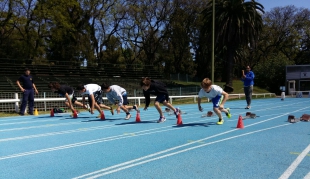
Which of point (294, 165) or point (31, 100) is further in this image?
point (31, 100)

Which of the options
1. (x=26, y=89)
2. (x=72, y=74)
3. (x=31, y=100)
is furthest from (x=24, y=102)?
(x=72, y=74)

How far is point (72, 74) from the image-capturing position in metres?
38.0

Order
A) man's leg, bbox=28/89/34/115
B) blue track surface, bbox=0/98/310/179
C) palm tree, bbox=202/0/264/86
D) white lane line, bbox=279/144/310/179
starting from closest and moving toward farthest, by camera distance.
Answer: white lane line, bbox=279/144/310/179
blue track surface, bbox=0/98/310/179
man's leg, bbox=28/89/34/115
palm tree, bbox=202/0/264/86

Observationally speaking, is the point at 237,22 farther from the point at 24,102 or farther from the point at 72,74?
the point at 24,102

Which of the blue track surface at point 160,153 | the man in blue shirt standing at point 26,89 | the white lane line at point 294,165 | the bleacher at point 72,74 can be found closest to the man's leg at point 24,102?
the man in blue shirt standing at point 26,89

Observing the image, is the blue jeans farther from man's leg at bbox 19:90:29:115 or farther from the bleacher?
the bleacher

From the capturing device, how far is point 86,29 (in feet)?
134

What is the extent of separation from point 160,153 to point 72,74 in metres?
34.8

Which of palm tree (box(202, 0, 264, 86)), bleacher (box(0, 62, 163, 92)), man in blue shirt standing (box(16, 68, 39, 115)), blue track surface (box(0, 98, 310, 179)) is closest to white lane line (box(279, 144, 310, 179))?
blue track surface (box(0, 98, 310, 179))

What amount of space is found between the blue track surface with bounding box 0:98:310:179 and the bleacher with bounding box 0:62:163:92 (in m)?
21.7

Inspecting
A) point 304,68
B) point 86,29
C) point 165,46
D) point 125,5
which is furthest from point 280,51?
point 86,29

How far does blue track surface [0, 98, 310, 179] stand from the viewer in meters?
4.08

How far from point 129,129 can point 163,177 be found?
430cm

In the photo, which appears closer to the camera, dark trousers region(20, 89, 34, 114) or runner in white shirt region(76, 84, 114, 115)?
runner in white shirt region(76, 84, 114, 115)
